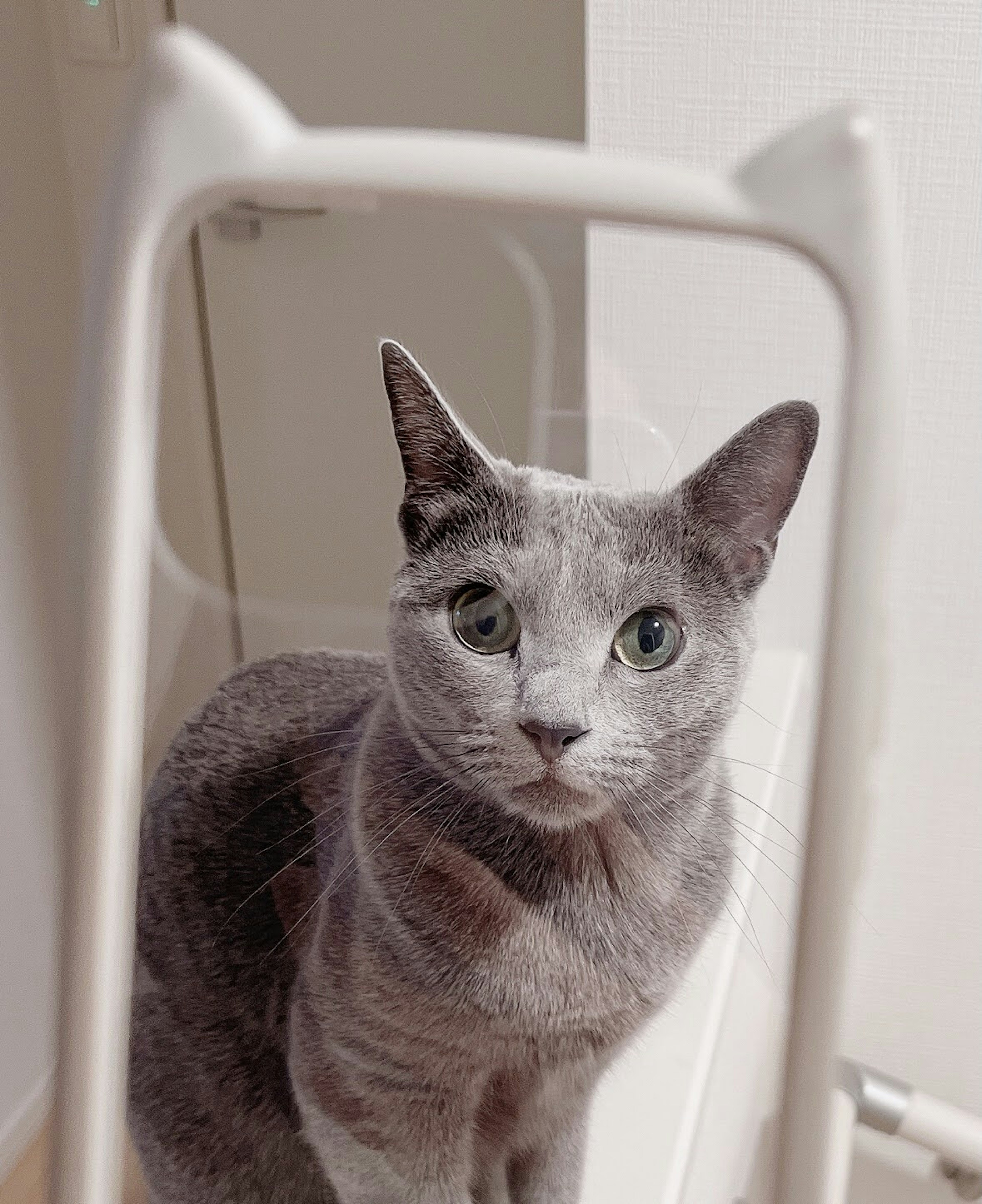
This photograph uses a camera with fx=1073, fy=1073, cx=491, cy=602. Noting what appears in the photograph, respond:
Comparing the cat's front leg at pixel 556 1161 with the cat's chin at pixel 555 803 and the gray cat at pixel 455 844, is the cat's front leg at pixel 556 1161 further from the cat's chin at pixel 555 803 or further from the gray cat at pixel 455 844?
the cat's chin at pixel 555 803

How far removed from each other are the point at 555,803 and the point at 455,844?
0.16 feet

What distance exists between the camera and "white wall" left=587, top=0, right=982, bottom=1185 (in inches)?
15.8

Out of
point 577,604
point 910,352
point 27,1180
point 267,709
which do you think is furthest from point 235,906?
point 910,352

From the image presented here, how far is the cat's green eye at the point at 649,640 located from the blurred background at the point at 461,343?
45mm

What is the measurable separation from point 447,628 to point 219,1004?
204mm

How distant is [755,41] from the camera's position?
0.62 metres

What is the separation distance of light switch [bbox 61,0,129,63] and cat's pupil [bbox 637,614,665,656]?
0.40 m

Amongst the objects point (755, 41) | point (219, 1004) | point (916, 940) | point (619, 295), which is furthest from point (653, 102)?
point (916, 940)

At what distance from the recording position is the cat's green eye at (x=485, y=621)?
0.38m

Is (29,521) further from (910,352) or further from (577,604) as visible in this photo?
(910,352)

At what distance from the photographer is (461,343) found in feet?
1.39

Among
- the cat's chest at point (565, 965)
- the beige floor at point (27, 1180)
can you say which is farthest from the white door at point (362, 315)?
the beige floor at point (27, 1180)

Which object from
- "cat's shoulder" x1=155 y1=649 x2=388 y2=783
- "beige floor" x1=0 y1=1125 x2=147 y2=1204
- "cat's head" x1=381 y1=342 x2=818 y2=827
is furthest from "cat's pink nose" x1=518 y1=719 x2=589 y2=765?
"beige floor" x1=0 y1=1125 x2=147 y2=1204

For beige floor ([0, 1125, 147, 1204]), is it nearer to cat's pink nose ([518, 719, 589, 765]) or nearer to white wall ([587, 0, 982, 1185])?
cat's pink nose ([518, 719, 589, 765])
